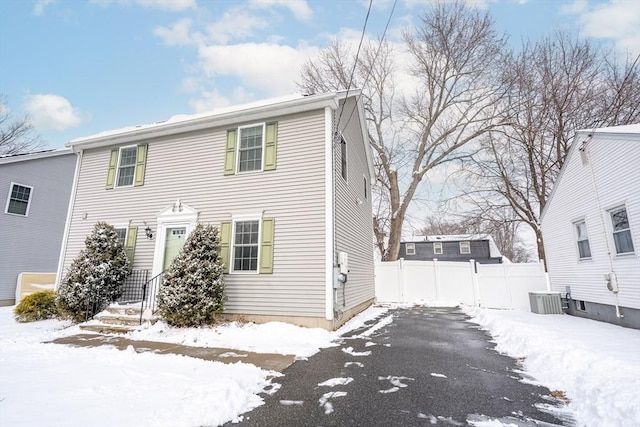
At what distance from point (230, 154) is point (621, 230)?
1048 cm

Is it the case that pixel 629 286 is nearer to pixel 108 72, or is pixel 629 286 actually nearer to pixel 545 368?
pixel 545 368

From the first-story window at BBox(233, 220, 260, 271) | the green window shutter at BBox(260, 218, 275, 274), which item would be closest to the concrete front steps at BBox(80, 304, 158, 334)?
the first-story window at BBox(233, 220, 260, 271)

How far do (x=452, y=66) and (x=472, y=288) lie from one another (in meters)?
12.4

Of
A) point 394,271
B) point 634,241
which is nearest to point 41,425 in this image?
point 634,241

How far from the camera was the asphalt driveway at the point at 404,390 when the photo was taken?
311 centimetres

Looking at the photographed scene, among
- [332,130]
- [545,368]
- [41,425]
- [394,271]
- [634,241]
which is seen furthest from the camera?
[394,271]

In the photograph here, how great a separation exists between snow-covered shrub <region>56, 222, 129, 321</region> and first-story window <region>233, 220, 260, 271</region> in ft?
11.7

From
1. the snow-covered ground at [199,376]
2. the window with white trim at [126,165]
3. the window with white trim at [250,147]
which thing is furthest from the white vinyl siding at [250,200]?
the snow-covered ground at [199,376]

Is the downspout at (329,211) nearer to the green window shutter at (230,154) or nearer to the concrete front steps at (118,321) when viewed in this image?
the green window shutter at (230,154)

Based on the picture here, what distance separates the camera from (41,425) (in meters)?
2.81

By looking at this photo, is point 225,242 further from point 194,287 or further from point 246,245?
point 194,287

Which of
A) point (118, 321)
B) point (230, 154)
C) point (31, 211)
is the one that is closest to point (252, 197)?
point (230, 154)

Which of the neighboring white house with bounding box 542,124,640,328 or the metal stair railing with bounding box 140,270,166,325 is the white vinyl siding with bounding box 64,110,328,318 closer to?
the metal stair railing with bounding box 140,270,166,325

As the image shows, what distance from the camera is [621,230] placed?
7.77 metres
